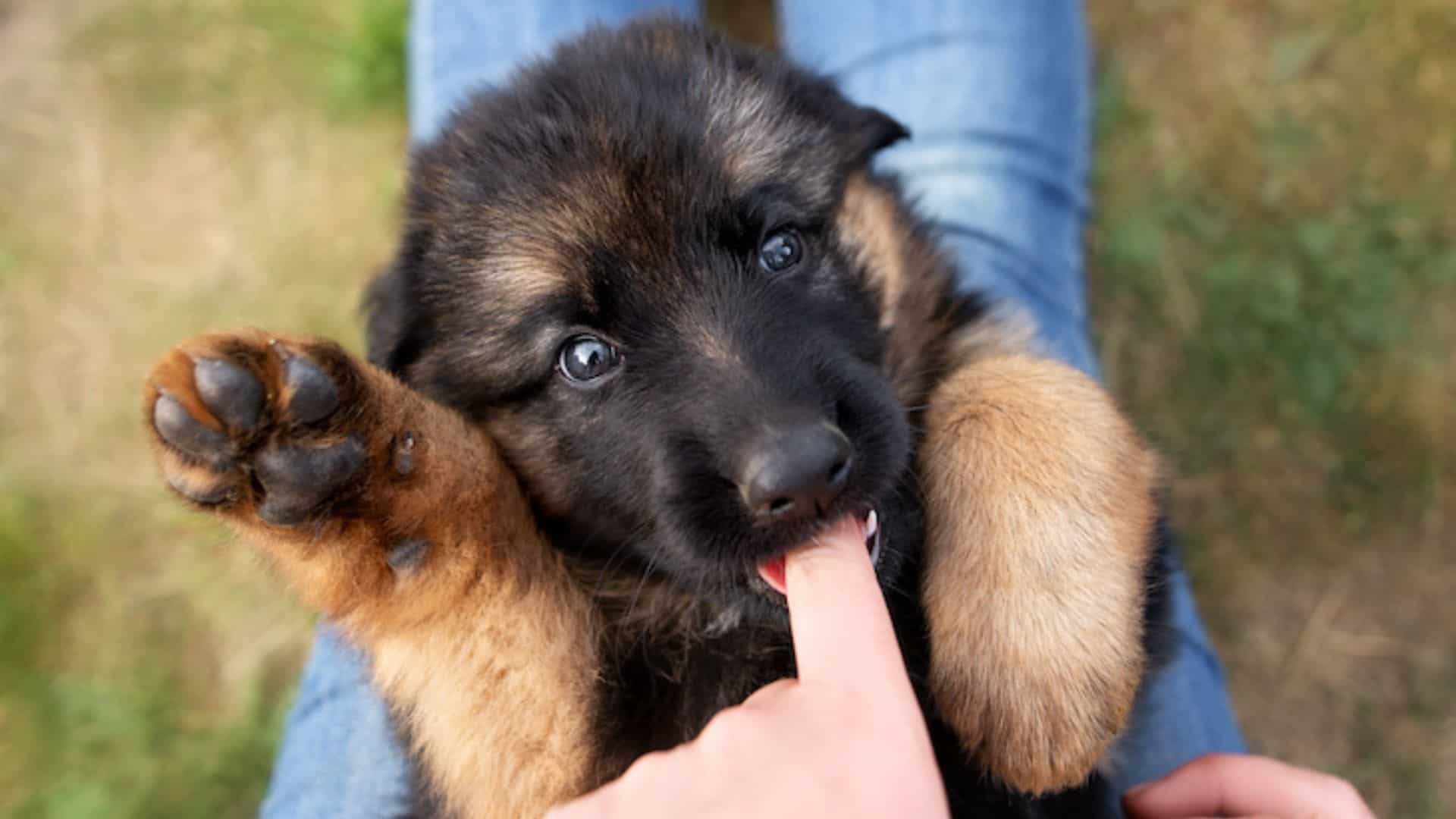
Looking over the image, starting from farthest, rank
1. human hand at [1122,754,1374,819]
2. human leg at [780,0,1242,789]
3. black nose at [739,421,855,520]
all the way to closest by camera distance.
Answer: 1. human leg at [780,0,1242,789]
2. human hand at [1122,754,1374,819]
3. black nose at [739,421,855,520]

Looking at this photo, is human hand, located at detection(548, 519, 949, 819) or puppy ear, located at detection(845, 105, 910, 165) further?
puppy ear, located at detection(845, 105, 910, 165)

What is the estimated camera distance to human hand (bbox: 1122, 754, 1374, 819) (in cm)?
184

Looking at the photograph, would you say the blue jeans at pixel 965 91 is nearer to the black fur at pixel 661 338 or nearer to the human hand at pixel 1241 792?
the human hand at pixel 1241 792

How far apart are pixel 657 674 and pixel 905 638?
0.43 meters

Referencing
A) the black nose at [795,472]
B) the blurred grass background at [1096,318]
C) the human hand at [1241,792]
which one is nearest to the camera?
the black nose at [795,472]

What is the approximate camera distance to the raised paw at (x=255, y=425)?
1.33m

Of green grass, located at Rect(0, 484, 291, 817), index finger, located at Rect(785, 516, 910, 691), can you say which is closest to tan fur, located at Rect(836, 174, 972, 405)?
index finger, located at Rect(785, 516, 910, 691)

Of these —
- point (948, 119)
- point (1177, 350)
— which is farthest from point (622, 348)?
point (1177, 350)

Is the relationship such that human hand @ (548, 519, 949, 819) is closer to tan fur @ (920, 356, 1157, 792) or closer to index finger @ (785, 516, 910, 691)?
index finger @ (785, 516, 910, 691)

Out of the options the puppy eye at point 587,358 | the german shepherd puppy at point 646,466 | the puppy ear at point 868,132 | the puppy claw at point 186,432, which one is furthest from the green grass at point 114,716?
the puppy ear at point 868,132

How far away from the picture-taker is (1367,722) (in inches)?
127

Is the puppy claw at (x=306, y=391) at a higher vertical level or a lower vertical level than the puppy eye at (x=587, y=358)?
higher

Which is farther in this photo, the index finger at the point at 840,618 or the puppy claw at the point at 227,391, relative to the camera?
the puppy claw at the point at 227,391

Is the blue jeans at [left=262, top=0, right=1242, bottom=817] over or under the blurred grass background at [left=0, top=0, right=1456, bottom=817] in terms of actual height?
over
